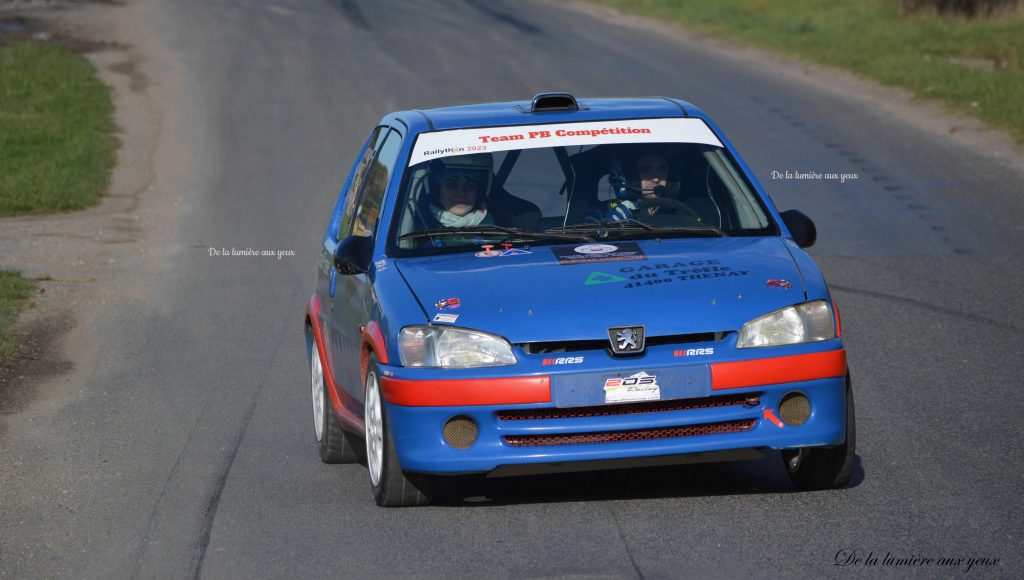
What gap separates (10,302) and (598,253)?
7.42 meters

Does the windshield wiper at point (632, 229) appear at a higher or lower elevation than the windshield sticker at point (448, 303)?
higher

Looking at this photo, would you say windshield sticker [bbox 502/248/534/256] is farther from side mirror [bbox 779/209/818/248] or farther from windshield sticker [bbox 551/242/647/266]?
side mirror [bbox 779/209/818/248]

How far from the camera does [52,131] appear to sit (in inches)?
878

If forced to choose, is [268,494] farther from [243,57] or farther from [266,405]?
[243,57]

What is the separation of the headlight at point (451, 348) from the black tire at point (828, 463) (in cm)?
133

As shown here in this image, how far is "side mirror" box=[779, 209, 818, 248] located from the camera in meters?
7.32

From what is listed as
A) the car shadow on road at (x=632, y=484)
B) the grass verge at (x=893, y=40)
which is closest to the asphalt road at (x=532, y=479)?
the car shadow on road at (x=632, y=484)

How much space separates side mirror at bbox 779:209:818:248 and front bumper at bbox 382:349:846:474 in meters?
1.12

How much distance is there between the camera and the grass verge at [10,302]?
37.3ft

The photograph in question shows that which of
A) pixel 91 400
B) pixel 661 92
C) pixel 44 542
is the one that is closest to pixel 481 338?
pixel 44 542
